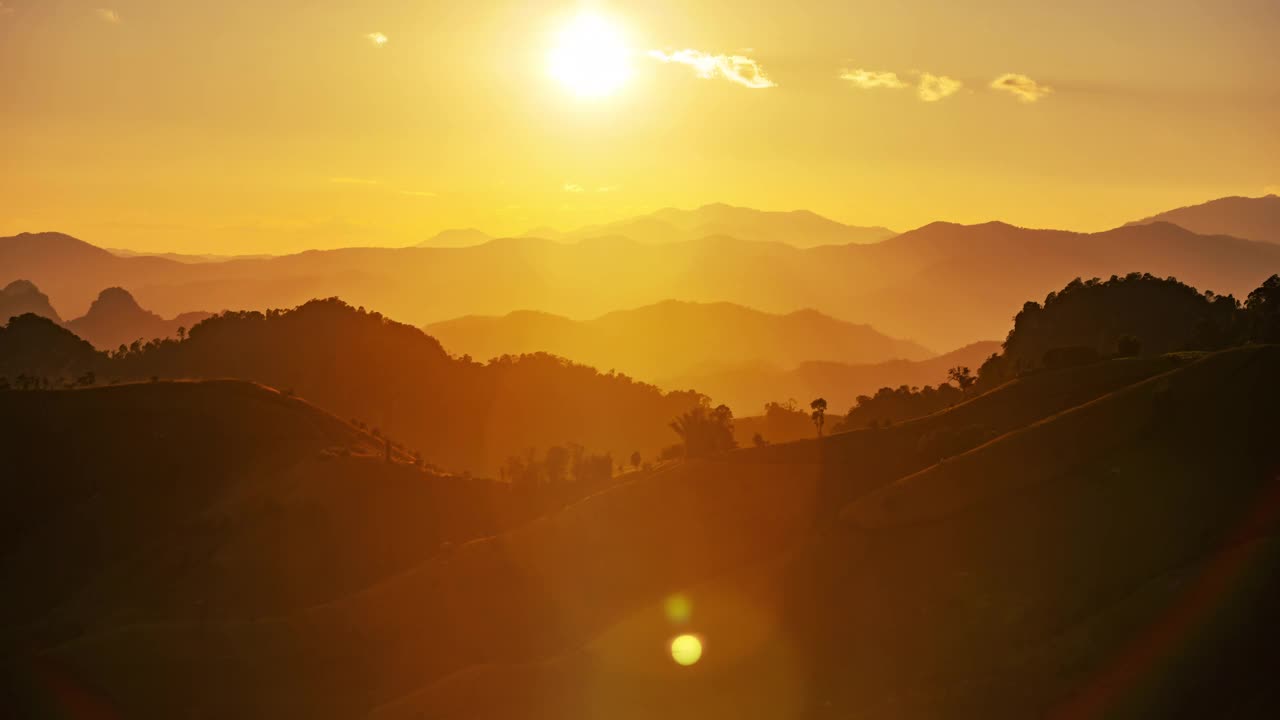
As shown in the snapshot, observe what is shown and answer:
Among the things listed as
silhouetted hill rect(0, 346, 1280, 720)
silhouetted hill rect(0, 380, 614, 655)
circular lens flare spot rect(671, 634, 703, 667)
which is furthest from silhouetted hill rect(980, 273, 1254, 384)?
circular lens flare spot rect(671, 634, 703, 667)

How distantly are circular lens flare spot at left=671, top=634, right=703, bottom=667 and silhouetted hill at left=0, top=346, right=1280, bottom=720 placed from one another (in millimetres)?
844

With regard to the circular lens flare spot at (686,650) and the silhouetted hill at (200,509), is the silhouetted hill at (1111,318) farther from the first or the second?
the circular lens flare spot at (686,650)

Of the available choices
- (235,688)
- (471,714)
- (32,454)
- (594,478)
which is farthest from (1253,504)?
(32,454)

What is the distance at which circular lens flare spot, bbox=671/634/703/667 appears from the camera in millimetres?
73375

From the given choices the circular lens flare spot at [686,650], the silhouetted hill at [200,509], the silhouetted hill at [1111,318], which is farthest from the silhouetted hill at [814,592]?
the silhouetted hill at [1111,318]

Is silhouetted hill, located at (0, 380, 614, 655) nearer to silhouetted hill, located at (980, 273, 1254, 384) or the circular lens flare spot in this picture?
the circular lens flare spot

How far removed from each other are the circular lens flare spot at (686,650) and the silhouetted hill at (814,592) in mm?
844

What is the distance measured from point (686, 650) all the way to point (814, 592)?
438 inches

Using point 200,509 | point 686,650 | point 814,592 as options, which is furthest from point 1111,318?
point 200,509

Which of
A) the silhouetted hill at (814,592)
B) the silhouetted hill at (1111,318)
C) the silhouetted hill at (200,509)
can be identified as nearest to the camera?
the silhouetted hill at (814,592)

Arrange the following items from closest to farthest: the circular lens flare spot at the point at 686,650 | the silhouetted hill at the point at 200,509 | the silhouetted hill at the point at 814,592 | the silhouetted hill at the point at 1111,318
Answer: the silhouetted hill at the point at 814,592 < the circular lens flare spot at the point at 686,650 < the silhouetted hill at the point at 200,509 < the silhouetted hill at the point at 1111,318

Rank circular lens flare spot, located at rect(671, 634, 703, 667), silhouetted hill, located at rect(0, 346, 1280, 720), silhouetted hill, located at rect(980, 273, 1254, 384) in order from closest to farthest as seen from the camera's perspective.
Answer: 1. silhouetted hill, located at rect(0, 346, 1280, 720)
2. circular lens flare spot, located at rect(671, 634, 703, 667)
3. silhouetted hill, located at rect(980, 273, 1254, 384)

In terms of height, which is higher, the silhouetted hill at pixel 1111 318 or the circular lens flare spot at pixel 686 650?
the silhouetted hill at pixel 1111 318

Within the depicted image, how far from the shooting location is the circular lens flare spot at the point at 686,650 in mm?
73375
